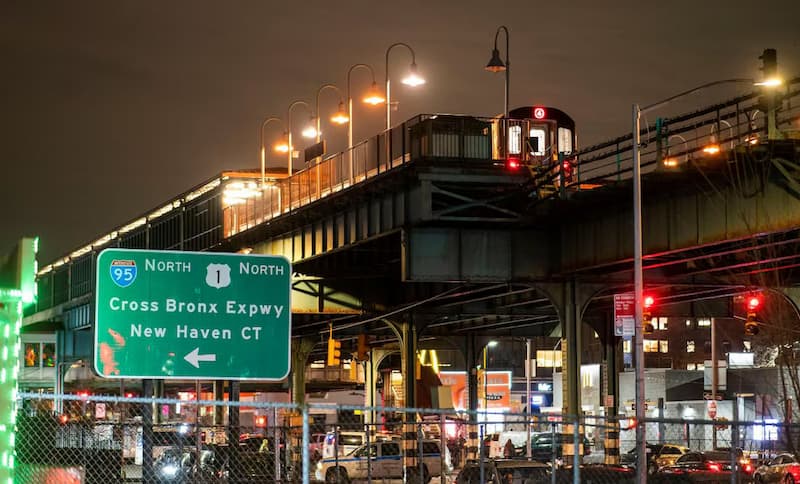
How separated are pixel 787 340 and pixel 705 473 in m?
9.69

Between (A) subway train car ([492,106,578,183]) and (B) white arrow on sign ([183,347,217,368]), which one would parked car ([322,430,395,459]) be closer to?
(A) subway train car ([492,106,578,183])

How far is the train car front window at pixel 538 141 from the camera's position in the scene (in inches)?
1451

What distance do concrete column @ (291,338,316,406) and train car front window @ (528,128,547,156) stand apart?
29089 mm

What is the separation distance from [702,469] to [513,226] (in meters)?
8.65

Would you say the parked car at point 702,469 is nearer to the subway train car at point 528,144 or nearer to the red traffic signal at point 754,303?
the red traffic signal at point 754,303

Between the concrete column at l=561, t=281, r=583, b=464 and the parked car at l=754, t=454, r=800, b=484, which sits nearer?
the concrete column at l=561, t=281, r=583, b=464

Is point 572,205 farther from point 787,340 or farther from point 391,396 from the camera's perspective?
point 391,396

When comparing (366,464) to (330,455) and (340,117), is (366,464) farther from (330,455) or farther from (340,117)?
(340,117)

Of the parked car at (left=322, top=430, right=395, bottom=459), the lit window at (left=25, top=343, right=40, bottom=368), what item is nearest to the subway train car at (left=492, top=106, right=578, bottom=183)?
the parked car at (left=322, top=430, right=395, bottom=459)

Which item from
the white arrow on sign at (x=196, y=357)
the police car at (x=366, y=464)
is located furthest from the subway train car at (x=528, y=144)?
the white arrow on sign at (x=196, y=357)

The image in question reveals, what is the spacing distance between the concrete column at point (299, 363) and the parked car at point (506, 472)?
31.8 m

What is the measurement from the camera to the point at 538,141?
37.3 metres

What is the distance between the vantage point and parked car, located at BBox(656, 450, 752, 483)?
3034 cm

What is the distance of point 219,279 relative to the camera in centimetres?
1698
